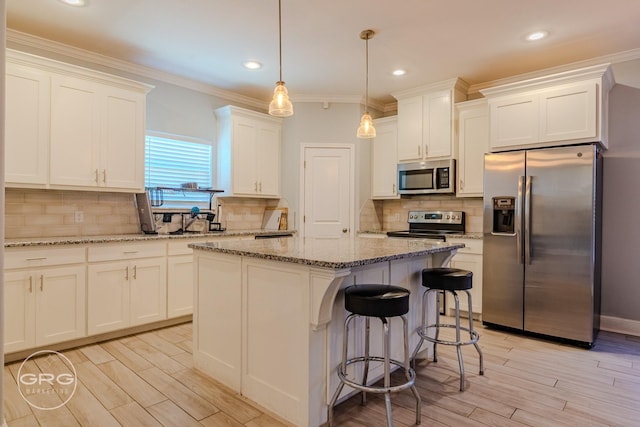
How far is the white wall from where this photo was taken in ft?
11.8

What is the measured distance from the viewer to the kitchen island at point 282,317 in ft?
6.56

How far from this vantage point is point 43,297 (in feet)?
9.67

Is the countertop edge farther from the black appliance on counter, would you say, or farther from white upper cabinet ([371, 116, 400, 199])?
white upper cabinet ([371, 116, 400, 199])

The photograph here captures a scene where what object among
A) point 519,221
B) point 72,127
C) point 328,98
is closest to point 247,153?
point 328,98

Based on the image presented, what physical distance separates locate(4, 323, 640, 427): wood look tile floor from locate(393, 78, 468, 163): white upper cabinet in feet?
7.77

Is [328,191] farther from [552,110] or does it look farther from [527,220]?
[552,110]

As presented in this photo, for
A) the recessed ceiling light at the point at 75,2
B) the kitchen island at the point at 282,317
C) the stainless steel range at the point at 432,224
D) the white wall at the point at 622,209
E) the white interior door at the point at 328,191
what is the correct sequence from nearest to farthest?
the kitchen island at the point at 282,317 → the recessed ceiling light at the point at 75,2 → the white wall at the point at 622,209 → the stainless steel range at the point at 432,224 → the white interior door at the point at 328,191

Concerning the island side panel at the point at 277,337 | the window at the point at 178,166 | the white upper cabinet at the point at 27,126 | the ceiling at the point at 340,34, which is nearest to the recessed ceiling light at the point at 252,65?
the ceiling at the point at 340,34

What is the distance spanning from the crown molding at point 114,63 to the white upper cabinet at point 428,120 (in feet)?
6.78

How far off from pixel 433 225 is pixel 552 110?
1.82 m

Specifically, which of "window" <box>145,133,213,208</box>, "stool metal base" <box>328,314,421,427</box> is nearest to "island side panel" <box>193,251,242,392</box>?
"stool metal base" <box>328,314,421,427</box>

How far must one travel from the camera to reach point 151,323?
142 inches

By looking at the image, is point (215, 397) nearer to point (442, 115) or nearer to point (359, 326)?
point (359, 326)

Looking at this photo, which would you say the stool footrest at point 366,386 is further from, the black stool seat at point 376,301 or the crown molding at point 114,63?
the crown molding at point 114,63
